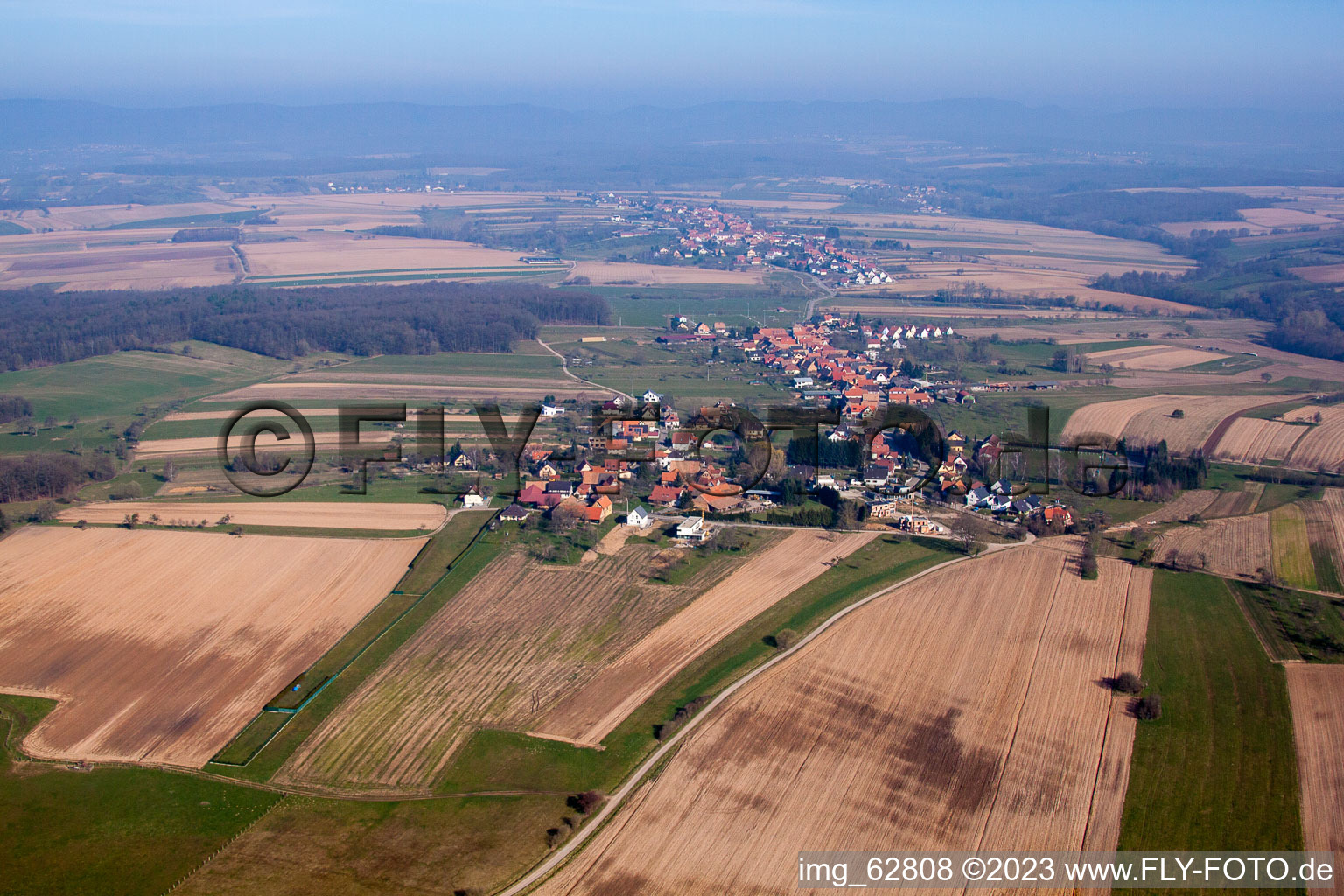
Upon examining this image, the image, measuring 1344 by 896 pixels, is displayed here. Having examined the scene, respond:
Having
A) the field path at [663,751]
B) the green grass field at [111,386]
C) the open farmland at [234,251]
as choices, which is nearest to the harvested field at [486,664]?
the field path at [663,751]

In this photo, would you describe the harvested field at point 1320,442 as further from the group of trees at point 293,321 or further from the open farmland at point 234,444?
the group of trees at point 293,321

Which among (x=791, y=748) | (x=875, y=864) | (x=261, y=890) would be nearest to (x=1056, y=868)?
(x=875, y=864)

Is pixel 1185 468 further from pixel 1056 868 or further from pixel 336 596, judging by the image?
pixel 336 596

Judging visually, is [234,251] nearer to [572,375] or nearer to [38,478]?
[572,375]

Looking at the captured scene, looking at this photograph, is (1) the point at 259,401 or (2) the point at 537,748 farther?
(1) the point at 259,401

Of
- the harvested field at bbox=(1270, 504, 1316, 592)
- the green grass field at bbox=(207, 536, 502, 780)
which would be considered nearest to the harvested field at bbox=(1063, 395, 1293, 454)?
the harvested field at bbox=(1270, 504, 1316, 592)

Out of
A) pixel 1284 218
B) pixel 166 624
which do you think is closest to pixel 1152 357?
pixel 166 624

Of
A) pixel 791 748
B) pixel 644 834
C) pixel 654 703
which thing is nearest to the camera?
pixel 644 834

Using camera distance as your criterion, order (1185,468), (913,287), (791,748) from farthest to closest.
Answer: (913,287)
(1185,468)
(791,748)
